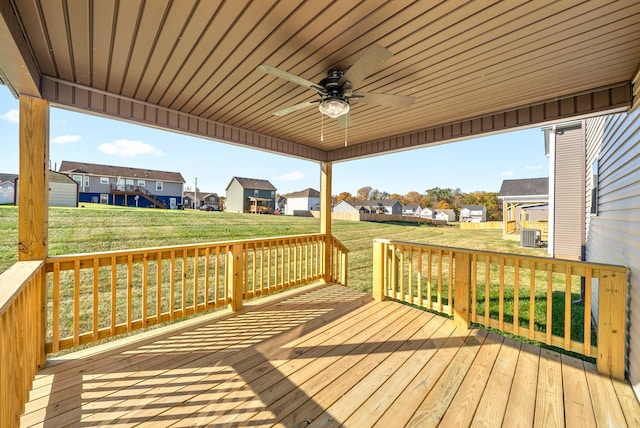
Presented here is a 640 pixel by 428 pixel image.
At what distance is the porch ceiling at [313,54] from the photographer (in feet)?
5.08

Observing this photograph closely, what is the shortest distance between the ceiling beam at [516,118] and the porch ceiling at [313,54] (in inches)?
0.5

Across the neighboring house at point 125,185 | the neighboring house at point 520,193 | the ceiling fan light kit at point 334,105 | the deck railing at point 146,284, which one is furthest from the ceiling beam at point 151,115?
the neighboring house at point 520,193

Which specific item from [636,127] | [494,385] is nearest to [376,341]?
[494,385]

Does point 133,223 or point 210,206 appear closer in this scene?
point 133,223

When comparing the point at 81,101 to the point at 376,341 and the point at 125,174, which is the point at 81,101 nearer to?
the point at 376,341

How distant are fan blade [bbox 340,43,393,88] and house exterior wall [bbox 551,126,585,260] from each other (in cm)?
695

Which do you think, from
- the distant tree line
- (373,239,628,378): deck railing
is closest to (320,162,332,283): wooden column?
(373,239,628,378): deck railing

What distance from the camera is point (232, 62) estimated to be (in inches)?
83.7

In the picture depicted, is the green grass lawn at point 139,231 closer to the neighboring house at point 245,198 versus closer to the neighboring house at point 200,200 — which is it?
the neighboring house at point 200,200

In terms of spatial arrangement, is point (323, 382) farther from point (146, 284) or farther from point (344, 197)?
point (344, 197)

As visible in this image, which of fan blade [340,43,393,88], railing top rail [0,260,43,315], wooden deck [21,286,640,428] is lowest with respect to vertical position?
wooden deck [21,286,640,428]

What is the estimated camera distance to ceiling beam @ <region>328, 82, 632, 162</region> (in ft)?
8.16

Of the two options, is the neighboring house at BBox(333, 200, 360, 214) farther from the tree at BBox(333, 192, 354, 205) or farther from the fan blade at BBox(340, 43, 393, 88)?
the fan blade at BBox(340, 43, 393, 88)

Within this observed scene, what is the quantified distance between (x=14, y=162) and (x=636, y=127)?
5562 mm
